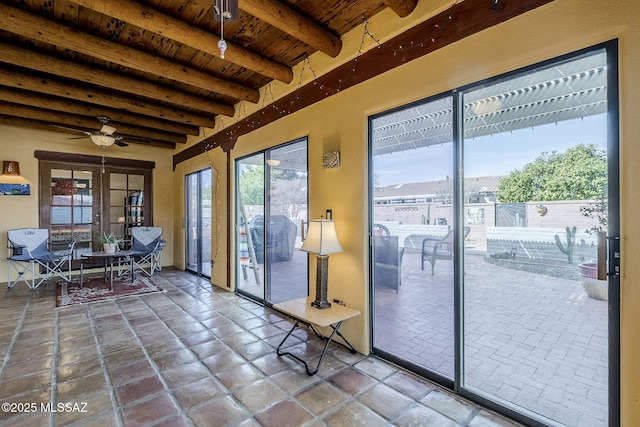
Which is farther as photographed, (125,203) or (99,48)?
(125,203)

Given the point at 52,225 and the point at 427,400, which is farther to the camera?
the point at 52,225

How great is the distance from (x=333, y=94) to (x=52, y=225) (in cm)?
631

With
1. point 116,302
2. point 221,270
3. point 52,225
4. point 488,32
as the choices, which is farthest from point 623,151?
point 52,225

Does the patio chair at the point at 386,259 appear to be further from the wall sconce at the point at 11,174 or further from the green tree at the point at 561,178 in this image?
the wall sconce at the point at 11,174

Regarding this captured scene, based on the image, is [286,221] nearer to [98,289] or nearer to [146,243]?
[98,289]

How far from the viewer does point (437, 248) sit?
7.90 ft

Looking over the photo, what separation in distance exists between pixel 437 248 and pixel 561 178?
926 millimetres

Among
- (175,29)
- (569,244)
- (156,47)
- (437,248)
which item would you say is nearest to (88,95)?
(156,47)

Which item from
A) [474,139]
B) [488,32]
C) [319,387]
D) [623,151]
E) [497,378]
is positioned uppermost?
[488,32]

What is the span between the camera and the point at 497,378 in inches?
80.8

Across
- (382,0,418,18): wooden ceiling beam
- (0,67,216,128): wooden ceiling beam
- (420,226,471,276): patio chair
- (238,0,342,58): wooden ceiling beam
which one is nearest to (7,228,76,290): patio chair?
(0,67,216,128): wooden ceiling beam

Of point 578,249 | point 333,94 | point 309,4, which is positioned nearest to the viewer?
point 578,249

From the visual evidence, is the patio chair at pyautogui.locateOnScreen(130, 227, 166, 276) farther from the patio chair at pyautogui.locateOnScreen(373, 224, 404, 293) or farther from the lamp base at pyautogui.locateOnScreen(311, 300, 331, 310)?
the patio chair at pyautogui.locateOnScreen(373, 224, 404, 293)

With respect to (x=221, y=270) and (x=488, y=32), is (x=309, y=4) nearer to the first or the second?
(x=488, y=32)
